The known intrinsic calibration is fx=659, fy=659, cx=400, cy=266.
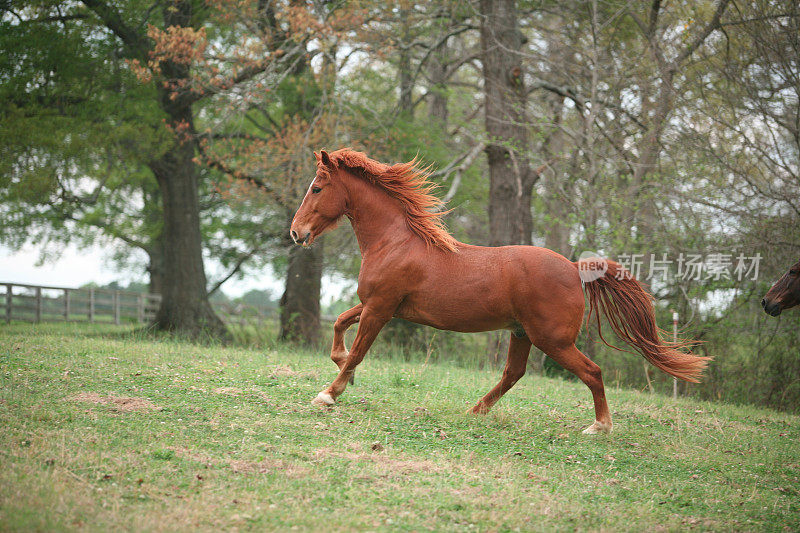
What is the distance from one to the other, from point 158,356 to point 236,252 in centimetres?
1759

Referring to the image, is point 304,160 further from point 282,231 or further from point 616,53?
point 616,53

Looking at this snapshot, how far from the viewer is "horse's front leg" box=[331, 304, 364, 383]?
671 cm

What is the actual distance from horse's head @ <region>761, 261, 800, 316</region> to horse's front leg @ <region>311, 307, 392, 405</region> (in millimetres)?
3945

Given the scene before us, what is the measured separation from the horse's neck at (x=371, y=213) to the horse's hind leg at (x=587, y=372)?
6.12 ft

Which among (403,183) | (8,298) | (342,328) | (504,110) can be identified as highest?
(504,110)

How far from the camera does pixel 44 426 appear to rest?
506cm

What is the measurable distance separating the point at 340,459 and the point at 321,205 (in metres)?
2.68

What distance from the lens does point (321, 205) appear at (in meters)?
6.60

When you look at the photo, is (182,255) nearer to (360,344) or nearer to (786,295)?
(360,344)

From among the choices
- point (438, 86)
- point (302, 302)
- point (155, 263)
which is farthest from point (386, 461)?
point (155, 263)

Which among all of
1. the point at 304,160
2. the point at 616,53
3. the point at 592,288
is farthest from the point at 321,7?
the point at 592,288

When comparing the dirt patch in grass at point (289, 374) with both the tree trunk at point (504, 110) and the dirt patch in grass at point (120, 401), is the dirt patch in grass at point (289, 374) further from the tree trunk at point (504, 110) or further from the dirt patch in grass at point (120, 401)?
the tree trunk at point (504, 110)

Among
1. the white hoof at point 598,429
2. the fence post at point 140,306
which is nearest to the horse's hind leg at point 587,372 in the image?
the white hoof at point 598,429

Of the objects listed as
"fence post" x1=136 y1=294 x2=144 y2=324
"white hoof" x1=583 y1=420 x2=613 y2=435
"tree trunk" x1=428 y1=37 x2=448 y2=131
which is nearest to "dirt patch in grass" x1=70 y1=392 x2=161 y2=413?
"white hoof" x1=583 y1=420 x2=613 y2=435
